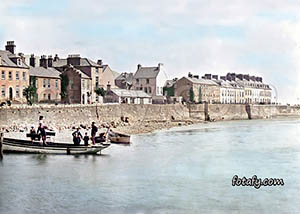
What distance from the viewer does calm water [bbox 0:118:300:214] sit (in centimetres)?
2208

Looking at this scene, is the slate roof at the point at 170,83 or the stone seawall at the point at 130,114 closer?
the stone seawall at the point at 130,114

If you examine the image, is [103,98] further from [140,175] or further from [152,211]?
[152,211]

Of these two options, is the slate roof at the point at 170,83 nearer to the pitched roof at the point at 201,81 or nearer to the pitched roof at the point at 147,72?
the pitched roof at the point at 201,81

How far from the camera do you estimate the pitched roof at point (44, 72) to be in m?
72.7

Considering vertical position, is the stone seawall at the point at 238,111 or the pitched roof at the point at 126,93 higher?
the pitched roof at the point at 126,93

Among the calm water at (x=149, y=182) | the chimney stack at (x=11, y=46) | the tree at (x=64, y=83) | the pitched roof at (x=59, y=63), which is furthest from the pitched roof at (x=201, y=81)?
the calm water at (x=149, y=182)

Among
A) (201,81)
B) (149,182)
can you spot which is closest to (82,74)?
(201,81)

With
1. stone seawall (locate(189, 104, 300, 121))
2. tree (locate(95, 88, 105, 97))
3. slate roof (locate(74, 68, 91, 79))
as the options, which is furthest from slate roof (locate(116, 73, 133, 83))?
slate roof (locate(74, 68, 91, 79))

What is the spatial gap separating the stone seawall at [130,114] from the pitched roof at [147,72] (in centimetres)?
1435

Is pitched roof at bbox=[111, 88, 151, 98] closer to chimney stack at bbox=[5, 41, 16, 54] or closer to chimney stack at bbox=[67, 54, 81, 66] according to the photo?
chimney stack at bbox=[67, 54, 81, 66]

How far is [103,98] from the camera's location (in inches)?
3531

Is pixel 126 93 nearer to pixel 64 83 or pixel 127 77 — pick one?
pixel 64 83

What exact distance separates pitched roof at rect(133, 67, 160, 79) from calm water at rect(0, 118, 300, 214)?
72740 mm

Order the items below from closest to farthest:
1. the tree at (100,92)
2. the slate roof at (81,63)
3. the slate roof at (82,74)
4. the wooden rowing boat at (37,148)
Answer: the wooden rowing boat at (37,148)
the slate roof at (82,74)
the tree at (100,92)
the slate roof at (81,63)
